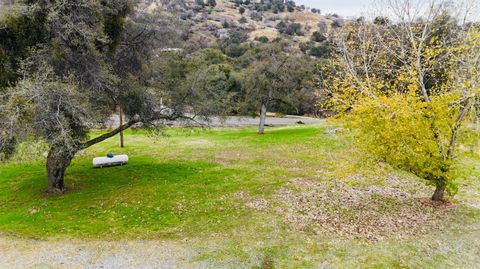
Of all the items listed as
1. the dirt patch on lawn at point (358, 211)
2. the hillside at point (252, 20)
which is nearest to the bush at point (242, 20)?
the hillside at point (252, 20)

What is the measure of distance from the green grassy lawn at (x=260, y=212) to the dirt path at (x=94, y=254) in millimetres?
549

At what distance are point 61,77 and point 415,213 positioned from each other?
15.2 meters

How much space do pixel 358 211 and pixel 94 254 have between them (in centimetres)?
996

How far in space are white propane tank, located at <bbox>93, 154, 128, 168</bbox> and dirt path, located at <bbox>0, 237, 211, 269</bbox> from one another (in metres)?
9.44

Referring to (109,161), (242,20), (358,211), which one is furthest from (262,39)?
(358,211)

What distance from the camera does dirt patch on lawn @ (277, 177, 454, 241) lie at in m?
12.6

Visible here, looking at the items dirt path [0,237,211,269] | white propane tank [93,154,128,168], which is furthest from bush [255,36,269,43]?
dirt path [0,237,211,269]

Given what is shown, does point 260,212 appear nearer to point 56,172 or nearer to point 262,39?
point 56,172

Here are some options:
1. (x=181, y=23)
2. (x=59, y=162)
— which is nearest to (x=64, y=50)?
(x=59, y=162)

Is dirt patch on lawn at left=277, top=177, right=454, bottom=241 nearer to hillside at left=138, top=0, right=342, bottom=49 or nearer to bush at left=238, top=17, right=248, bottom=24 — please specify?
hillside at left=138, top=0, right=342, bottom=49

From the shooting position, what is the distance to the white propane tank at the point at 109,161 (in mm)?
21344

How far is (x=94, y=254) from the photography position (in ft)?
36.1

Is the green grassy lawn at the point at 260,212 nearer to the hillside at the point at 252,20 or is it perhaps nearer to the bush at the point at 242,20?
the hillside at the point at 252,20

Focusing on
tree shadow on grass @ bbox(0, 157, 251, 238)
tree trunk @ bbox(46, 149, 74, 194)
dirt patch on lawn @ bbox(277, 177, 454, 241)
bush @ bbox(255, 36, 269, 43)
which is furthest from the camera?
bush @ bbox(255, 36, 269, 43)
